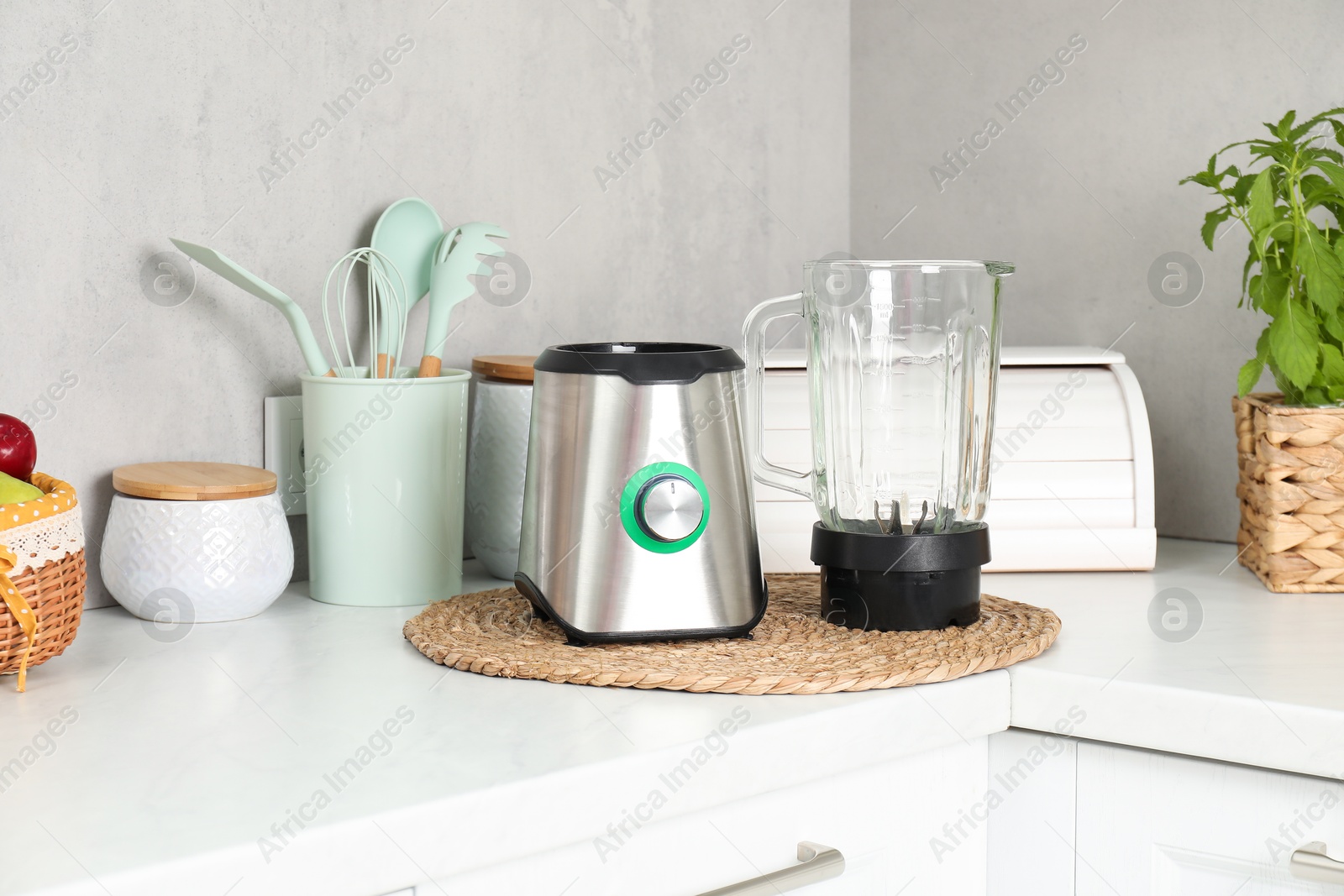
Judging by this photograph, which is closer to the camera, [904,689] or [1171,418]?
[904,689]

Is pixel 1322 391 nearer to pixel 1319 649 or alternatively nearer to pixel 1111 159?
pixel 1319 649

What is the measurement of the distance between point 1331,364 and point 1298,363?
37 mm

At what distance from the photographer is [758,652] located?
796 mm

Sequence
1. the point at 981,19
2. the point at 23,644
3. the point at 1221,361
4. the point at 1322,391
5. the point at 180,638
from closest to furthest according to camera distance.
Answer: the point at 23,644, the point at 180,638, the point at 1322,391, the point at 1221,361, the point at 981,19

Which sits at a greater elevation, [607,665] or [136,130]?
[136,130]

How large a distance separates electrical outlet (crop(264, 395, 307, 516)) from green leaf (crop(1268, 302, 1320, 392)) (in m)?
0.81

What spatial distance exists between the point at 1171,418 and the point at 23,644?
1.08 m

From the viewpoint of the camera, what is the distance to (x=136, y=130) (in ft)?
3.06

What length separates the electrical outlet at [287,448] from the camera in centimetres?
104

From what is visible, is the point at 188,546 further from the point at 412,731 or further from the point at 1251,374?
the point at 1251,374

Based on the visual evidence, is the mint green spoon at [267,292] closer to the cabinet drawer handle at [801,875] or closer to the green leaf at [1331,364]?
the cabinet drawer handle at [801,875]

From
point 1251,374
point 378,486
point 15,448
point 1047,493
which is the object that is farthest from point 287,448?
point 1251,374

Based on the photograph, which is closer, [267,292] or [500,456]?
[267,292]

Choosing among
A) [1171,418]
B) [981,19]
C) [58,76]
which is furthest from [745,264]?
[58,76]
